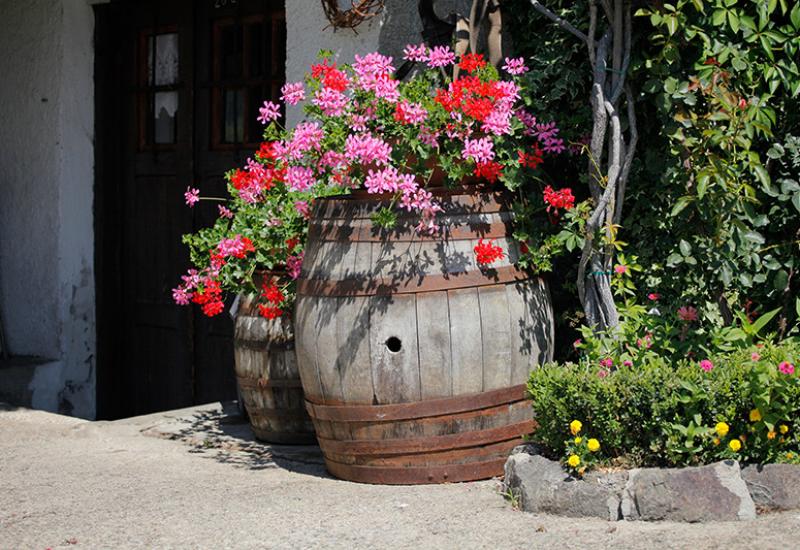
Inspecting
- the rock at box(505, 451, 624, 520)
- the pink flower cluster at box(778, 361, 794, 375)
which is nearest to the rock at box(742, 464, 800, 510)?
the pink flower cluster at box(778, 361, 794, 375)

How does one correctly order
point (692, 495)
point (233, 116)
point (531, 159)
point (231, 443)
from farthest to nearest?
1. point (233, 116)
2. point (231, 443)
3. point (531, 159)
4. point (692, 495)

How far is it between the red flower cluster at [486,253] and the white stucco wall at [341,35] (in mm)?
1426

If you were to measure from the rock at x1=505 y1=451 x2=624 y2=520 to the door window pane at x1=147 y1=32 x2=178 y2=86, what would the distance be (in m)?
3.88

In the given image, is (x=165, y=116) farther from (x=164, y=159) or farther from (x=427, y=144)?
(x=427, y=144)

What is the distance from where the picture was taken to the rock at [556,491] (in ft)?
12.2

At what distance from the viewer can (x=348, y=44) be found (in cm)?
554

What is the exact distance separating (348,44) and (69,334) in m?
2.73

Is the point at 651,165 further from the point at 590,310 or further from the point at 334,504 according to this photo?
the point at 334,504

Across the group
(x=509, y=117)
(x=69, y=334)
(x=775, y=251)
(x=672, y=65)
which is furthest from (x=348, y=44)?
(x=69, y=334)

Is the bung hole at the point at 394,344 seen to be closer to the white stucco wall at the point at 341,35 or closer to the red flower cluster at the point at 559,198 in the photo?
the red flower cluster at the point at 559,198

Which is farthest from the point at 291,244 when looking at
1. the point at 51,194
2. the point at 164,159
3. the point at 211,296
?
the point at 51,194

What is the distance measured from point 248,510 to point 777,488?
1.72m

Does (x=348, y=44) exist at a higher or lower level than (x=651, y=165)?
higher

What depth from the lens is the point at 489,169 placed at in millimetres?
4328
